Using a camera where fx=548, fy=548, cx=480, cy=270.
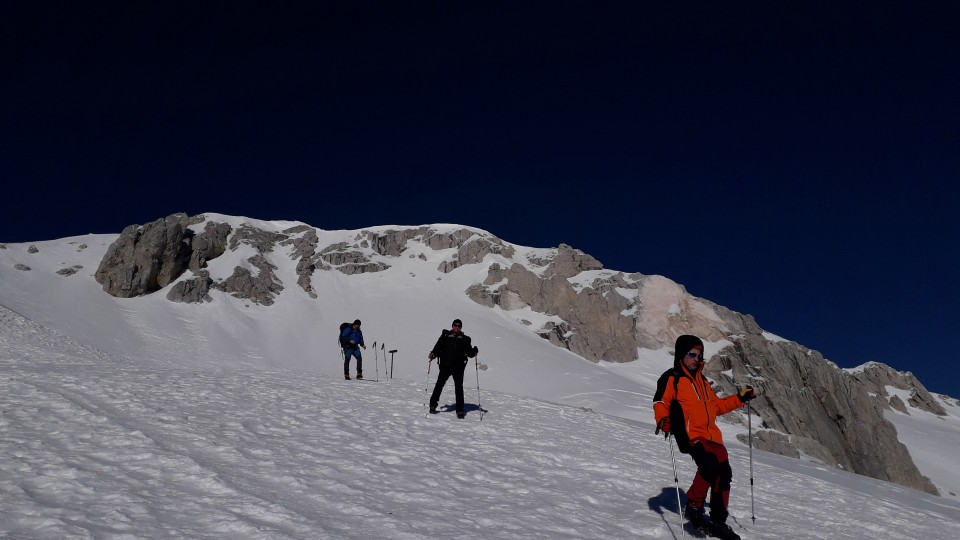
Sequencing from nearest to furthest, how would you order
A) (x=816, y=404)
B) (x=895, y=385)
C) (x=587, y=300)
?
(x=816, y=404) → (x=587, y=300) → (x=895, y=385)

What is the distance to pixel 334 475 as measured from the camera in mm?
8422

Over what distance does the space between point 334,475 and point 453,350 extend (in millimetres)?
6489

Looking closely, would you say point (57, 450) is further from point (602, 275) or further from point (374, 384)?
point (602, 275)

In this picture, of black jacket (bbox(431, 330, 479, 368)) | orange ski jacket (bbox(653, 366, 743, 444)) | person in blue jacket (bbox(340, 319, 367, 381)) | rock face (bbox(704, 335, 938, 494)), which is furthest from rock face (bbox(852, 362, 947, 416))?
orange ski jacket (bbox(653, 366, 743, 444))

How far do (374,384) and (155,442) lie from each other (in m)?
11.9

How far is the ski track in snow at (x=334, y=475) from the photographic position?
6.17m

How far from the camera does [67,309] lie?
56.7m

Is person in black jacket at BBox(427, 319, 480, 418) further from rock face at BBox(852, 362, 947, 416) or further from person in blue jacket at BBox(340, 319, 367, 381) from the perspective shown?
rock face at BBox(852, 362, 947, 416)

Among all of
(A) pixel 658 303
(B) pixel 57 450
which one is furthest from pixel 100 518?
(A) pixel 658 303

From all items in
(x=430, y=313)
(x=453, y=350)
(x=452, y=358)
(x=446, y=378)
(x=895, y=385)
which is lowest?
(x=446, y=378)

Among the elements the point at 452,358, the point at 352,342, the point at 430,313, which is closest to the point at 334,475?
the point at 452,358

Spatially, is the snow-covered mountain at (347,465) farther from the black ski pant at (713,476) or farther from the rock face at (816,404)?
the rock face at (816,404)

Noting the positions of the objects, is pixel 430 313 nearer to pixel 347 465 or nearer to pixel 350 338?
pixel 350 338

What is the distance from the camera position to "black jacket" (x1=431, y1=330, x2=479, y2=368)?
14.6 metres
